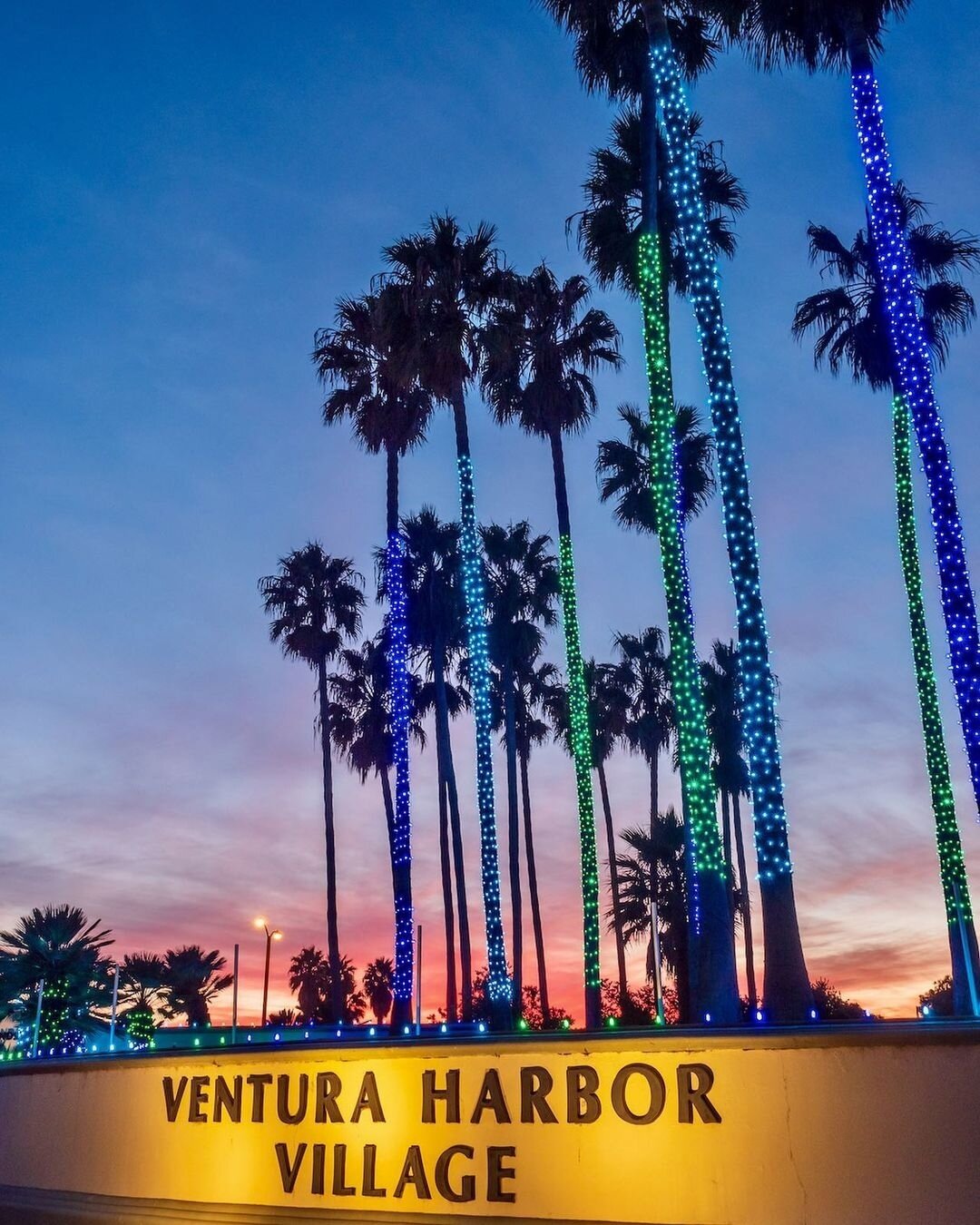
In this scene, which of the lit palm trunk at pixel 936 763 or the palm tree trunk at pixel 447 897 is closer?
the lit palm trunk at pixel 936 763

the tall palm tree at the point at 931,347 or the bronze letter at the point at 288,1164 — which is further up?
the tall palm tree at the point at 931,347

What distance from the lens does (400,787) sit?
31.1 m

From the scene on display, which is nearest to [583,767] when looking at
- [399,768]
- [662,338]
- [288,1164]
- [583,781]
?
[583,781]

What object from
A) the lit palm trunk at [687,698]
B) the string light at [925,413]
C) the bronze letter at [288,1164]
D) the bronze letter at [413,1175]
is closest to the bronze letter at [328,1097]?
the bronze letter at [288,1164]

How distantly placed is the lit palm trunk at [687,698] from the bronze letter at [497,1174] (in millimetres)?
12647

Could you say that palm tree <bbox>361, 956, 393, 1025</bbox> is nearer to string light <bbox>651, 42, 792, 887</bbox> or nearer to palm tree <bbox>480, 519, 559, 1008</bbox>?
palm tree <bbox>480, 519, 559, 1008</bbox>

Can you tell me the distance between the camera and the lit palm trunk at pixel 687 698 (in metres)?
19.1

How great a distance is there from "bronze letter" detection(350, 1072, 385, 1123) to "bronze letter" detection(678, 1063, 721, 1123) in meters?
2.12

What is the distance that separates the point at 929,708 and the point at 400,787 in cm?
1396

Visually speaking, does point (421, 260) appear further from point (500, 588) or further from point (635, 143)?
point (500, 588)

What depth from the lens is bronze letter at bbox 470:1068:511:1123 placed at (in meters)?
6.65

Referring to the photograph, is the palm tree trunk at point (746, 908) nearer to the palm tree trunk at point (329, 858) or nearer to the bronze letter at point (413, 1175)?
the palm tree trunk at point (329, 858)

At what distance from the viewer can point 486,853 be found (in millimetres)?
25859

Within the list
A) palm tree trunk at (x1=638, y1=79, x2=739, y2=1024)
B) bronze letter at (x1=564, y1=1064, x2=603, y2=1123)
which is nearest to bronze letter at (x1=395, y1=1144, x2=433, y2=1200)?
bronze letter at (x1=564, y1=1064, x2=603, y2=1123)
